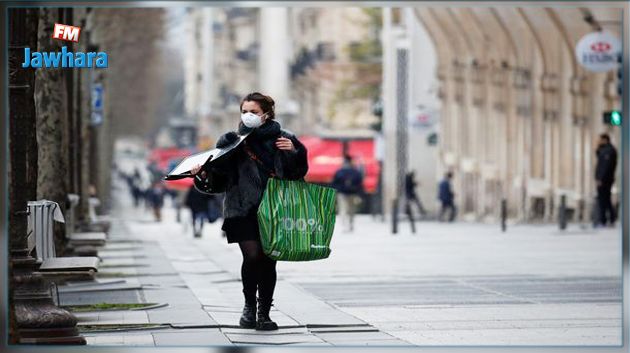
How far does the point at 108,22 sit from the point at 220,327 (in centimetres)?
3559

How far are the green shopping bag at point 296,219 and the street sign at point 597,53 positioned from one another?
22374 millimetres

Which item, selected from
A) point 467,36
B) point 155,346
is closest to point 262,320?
point 155,346

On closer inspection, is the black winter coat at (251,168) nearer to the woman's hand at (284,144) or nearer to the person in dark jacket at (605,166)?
the woman's hand at (284,144)

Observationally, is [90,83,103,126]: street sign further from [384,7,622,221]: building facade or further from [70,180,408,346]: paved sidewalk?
[70,180,408,346]: paved sidewalk

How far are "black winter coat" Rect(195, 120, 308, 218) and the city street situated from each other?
94cm

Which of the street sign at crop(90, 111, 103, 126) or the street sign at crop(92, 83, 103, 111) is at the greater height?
the street sign at crop(92, 83, 103, 111)

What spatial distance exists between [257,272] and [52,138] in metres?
8.07

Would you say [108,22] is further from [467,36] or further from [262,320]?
[262,320]

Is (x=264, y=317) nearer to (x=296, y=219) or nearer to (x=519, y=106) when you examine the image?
(x=296, y=219)

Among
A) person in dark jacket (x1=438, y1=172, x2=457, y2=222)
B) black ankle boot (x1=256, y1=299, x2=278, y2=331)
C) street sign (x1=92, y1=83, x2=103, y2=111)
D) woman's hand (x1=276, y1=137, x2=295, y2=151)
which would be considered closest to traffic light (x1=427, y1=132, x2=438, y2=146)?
person in dark jacket (x1=438, y1=172, x2=457, y2=222)

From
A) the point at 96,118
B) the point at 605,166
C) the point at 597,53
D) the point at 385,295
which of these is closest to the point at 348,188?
the point at 96,118

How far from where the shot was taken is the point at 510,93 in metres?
53.2

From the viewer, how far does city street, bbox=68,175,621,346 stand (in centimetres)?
1391

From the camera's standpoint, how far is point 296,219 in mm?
13312
